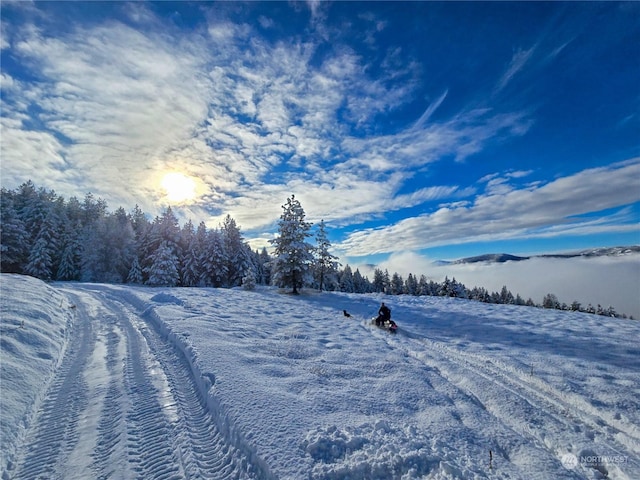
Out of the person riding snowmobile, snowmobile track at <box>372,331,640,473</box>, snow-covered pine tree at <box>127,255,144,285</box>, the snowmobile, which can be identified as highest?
snow-covered pine tree at <box>127,255,144,285</box>

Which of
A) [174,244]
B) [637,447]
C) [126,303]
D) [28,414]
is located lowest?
[637,447]

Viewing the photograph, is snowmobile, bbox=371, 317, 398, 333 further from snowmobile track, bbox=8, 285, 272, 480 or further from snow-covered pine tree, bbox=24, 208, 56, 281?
snow-covered pine tree, bbox=24, 208, 56, 281

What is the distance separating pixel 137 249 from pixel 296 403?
50240mm

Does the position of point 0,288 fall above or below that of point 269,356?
above

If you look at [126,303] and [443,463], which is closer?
[443,463]

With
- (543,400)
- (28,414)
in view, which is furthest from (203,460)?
(543,400)

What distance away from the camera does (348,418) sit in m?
5.71

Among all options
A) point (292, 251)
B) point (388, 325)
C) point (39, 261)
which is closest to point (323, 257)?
point (292, 251)

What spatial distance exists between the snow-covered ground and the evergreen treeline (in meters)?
18.7

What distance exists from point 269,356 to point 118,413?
4246 millimetres

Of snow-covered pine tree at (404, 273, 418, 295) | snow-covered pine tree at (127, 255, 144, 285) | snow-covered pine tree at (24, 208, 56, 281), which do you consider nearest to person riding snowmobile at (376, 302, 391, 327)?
snow-covered pine tree at (127, 255, 144, 285)

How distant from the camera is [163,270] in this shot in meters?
39.2

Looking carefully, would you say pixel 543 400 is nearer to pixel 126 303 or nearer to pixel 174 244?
pixel 126 303

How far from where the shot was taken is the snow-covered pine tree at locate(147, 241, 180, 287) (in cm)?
3862
